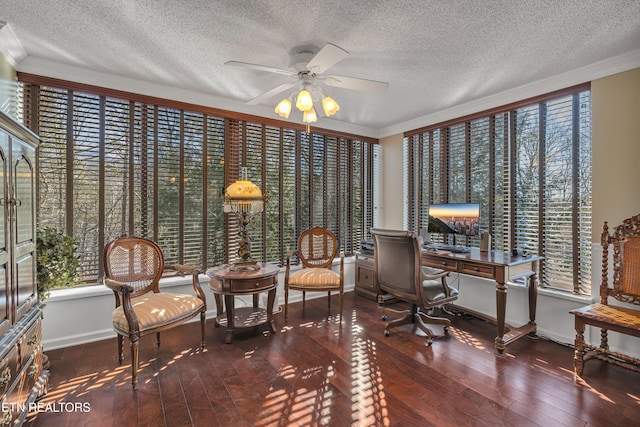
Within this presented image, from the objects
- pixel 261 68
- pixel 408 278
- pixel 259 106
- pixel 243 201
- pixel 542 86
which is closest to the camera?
pixel 261 68

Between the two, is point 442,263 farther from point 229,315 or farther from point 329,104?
point 229,315

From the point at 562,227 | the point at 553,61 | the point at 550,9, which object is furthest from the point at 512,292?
the point at 550,9

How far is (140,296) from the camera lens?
8.69ft

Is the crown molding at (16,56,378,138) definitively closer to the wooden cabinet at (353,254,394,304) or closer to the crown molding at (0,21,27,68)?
the crown molding at (0,21,27,68)

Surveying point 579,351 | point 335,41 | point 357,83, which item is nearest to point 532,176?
point 579,351

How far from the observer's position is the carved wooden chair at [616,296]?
2172 millimetres

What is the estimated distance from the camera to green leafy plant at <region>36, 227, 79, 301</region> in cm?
219

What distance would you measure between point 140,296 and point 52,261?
0.69m

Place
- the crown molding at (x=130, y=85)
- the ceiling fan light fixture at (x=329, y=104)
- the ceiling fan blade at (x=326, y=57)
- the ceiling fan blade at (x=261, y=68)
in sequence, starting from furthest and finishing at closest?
1. the crown molding at (x=130, y=85)
2. the ceiling fan light fixture at (x=329, y=104)
3. the ceiling fan blade at (x=261, y=68)
4. the ceiling fan blade at (x=326, y=57)

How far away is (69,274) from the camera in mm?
2340

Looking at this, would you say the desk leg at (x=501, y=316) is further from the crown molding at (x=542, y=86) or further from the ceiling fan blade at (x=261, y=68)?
the ceiling fan blade at (x=261, y=68)

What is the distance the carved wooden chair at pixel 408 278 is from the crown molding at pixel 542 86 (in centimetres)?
202

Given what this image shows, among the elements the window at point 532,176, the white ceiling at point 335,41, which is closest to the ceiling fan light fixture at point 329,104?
the white ceiling at point 335,41

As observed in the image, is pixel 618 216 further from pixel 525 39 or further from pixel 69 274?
pixel 69 274
